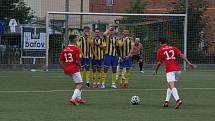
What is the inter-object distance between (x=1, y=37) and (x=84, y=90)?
56.5ft

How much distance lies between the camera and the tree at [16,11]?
1480 inches

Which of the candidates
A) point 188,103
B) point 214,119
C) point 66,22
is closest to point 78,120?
point 214,119

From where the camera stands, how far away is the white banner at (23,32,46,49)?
116 ft

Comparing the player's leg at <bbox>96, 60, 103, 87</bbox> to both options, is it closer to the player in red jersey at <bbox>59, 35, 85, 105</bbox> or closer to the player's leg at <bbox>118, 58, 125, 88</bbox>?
the player's leg at <bbox>118, 58, 125, 88</bbox>

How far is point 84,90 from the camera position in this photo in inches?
816

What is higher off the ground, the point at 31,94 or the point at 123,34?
the point at 123,34

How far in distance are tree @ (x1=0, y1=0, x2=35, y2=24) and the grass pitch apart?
15.1 metres

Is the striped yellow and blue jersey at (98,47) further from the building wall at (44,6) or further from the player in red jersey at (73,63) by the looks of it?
the building wall at (44,6)

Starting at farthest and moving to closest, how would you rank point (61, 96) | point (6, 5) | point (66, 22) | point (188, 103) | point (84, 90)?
point (6, 5) < point (66, 22) < point (84, 90) < point (61, 96) < point (188, 103)

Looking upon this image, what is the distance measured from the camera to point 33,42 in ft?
117

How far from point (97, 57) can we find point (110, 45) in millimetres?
658

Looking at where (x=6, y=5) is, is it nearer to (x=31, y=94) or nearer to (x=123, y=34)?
(x=123, y=34)

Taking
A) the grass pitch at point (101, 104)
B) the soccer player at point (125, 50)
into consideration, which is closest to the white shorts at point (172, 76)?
the grass pitch at point (101, 104)

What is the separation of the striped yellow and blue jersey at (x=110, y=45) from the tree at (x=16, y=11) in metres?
16.7
